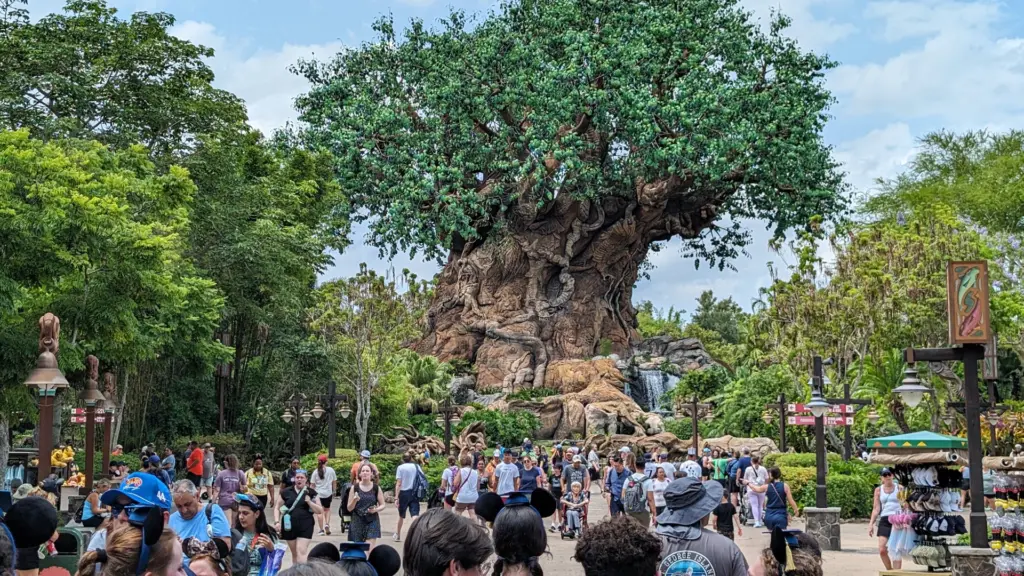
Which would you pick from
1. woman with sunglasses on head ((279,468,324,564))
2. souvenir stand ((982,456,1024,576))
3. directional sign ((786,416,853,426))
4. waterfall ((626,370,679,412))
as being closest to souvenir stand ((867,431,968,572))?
souvenir stand ((982,456,1024,576))

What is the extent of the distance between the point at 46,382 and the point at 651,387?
37.8 m

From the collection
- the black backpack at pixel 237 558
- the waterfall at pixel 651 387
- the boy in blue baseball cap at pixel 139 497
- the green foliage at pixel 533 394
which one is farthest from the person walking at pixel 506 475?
the waterfall at pixel 651 387

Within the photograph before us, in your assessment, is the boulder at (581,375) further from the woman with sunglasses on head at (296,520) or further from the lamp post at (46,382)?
the woman with sunglasses on head at (296,520)

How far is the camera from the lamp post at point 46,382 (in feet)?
43.6

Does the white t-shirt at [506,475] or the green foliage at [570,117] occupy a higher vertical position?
the green foliage at [570,117]

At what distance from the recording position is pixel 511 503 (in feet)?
17.3

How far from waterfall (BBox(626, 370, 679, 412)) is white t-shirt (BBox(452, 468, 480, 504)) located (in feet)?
102

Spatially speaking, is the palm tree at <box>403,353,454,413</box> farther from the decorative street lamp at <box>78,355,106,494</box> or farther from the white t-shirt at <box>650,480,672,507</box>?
the white t-shirt at <box>650,480,672,507</box>

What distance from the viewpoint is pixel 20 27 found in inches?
1281

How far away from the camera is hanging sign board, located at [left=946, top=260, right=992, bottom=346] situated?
38.5 ft

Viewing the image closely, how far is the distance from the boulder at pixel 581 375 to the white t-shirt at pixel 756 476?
82.1 feet

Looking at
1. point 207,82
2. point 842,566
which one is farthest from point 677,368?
point 842,566

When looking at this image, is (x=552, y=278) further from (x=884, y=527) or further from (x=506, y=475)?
(x=884, y=527)

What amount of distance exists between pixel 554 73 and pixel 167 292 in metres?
26.1
